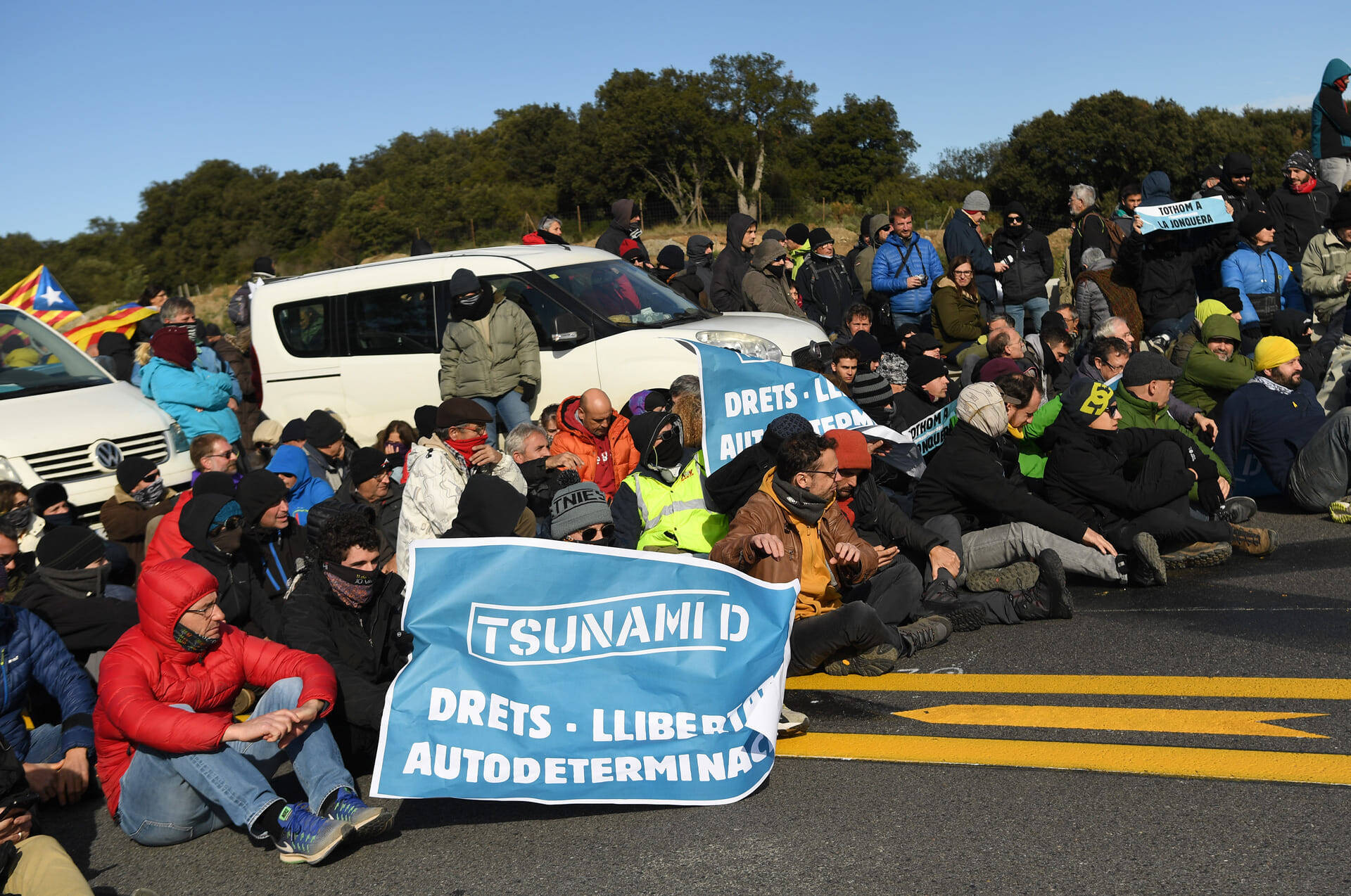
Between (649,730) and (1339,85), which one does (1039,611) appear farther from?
(1339,85)

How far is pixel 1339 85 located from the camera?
587 inches

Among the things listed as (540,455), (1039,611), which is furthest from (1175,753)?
(540,455)

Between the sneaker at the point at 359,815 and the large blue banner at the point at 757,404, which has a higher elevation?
the large blue banner at the point at 757,404

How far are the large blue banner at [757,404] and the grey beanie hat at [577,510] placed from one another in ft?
3.05

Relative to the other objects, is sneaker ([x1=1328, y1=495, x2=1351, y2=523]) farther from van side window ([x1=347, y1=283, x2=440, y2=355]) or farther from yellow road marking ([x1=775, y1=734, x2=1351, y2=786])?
van side window ([x1=347, y1=283, x2=440, y2=355])

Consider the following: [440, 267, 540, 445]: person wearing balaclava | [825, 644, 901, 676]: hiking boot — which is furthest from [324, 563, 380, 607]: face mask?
[440, 267, 540, 445]: person wearing balaclava

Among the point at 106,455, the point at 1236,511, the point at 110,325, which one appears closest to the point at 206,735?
the point at 106,455

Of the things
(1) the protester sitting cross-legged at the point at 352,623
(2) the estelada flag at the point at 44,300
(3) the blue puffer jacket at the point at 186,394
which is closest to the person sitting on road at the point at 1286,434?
(1) the protester sitting cross-legged at the point at 352,623

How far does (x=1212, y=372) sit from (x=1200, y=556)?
2624 mm

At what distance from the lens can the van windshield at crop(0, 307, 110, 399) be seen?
10906mm

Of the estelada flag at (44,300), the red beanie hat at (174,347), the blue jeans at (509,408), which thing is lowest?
the blue jeans at (509,408)

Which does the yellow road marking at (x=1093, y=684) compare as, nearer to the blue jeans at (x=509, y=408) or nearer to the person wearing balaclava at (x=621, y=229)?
the blue jeans at (x=509, y=408)

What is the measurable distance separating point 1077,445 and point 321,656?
17.5 feet

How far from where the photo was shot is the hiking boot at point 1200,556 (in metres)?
8.38
